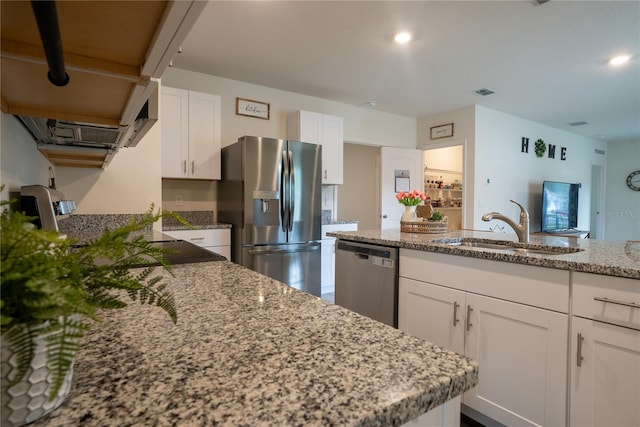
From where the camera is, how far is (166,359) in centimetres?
53

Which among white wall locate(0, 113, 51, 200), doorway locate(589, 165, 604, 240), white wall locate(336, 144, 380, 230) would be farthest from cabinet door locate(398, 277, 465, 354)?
doorway locate(589, 165, 604, 240)

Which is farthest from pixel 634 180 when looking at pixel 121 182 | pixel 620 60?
pixel 121 182

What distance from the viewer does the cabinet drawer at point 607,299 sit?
1229 mm

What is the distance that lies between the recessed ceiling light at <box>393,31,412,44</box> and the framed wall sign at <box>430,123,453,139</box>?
249 cm

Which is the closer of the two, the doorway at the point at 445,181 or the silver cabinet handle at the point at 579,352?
the silver cabinet handle at the point at 579,352

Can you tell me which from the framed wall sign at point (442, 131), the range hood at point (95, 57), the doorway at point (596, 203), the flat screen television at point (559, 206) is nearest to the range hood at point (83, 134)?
the range hood at point (95, 57)

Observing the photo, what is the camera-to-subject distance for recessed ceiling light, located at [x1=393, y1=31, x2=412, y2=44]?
279 centimetres

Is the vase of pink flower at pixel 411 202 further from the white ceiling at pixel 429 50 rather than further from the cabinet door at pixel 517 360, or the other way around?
the white ceiling at pixel 429 50

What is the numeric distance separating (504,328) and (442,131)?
4.16 metres

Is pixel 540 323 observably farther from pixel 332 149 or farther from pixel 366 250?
pixel 332 149

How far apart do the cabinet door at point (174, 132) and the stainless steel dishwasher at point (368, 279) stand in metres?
1.91

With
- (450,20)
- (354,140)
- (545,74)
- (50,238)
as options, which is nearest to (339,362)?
(50,238)

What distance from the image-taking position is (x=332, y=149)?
4.35m

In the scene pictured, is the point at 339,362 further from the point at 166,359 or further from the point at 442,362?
the point at 166,359
